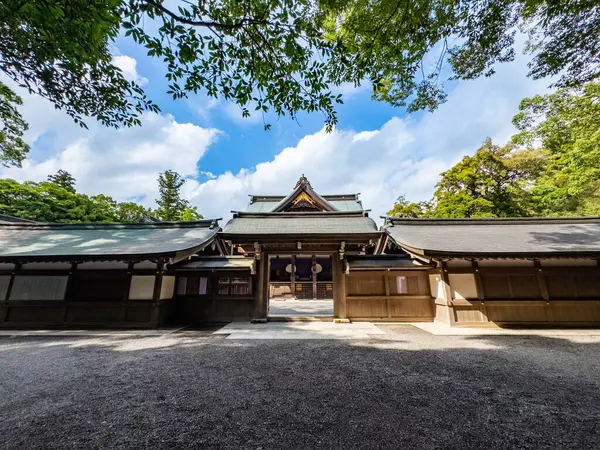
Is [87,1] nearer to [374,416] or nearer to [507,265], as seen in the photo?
[374,416]

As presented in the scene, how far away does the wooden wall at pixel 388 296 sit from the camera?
888 centimetres

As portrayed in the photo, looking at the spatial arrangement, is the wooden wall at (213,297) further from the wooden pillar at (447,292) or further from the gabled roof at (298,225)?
the wooden pillar at (447,292)

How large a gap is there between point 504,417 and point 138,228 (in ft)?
43.4

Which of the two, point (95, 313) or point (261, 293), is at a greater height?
point (261, 293)

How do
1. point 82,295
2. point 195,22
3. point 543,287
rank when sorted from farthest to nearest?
point 82,295, point 543,287, point 195,22

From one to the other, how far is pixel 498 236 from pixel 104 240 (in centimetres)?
1534

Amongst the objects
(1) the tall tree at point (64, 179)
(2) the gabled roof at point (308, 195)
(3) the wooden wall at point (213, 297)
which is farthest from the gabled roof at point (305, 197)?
(1) the tall tree at point (64, 179)

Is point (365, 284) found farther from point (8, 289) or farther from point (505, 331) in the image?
point (8, 289)

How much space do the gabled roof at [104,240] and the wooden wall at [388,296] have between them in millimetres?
5879

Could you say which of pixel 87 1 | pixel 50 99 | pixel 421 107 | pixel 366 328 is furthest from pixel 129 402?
pixel 421 107

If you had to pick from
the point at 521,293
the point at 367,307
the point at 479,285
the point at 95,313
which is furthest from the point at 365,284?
the point at 95,313

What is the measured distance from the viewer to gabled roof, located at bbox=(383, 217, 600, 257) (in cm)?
740

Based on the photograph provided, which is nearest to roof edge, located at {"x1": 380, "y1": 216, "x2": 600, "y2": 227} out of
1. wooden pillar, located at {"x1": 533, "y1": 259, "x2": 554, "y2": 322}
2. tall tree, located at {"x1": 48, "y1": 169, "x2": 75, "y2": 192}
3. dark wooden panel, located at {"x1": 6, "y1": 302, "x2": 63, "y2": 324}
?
wooden pillar, located at {"x1": 533, "y1": 259, "x2": 554, "y2": 322}

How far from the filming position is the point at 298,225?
9906 mm
